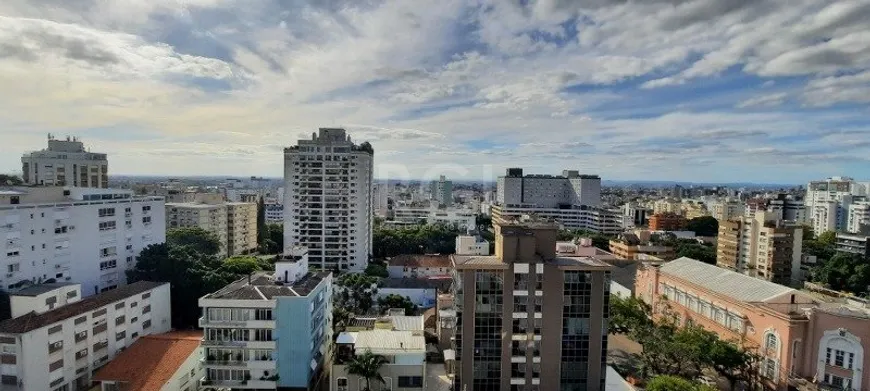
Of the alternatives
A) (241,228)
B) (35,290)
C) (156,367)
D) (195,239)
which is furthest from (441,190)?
(156,367)

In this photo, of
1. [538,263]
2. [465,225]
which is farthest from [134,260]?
[465,225]

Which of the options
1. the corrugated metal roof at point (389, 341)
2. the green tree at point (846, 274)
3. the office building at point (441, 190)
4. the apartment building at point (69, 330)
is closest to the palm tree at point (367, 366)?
the corrugated metal roof at point (389, 341)

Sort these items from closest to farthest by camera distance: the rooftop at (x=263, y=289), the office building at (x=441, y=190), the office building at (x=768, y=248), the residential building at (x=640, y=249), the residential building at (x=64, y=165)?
1. the rooftop at (x=263, y=289)
2. the office building at (x=768, y=248)
3. the residential building at (x=640, y=249)
4. the residential building at (x=64, y=165)
5. the office building at (x=441, y=190)

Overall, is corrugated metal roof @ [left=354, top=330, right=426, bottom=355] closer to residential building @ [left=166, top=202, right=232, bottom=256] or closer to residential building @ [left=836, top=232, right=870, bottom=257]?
residential building @ [left=166, top=202, right=232, bottom=256]

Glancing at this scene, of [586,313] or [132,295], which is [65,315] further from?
[586,313]

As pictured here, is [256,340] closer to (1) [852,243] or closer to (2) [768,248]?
(2) [768,248]

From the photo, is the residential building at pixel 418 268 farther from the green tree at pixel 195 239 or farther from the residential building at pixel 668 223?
the residential building at pixel 668 223
